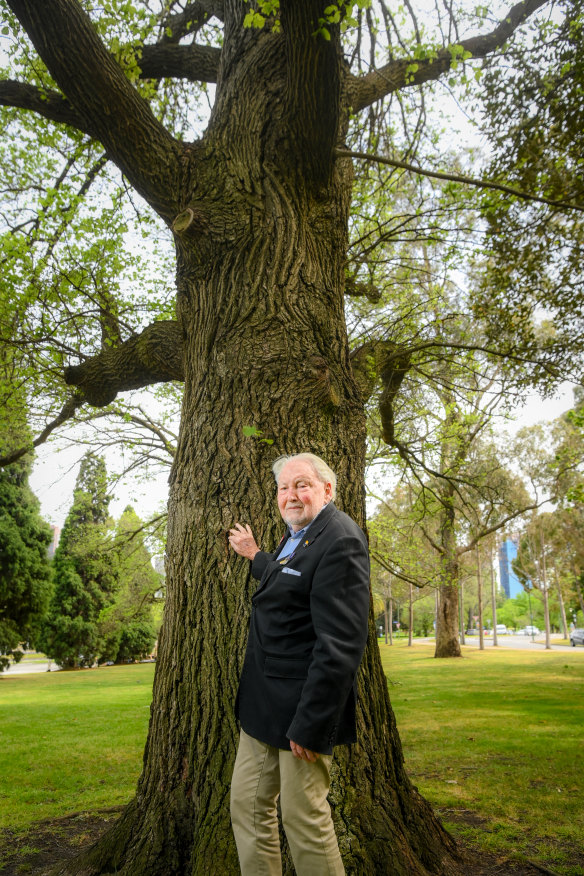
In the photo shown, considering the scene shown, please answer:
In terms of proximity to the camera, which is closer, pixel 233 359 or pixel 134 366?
pixel 233 359

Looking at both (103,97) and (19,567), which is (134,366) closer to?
(103,97)

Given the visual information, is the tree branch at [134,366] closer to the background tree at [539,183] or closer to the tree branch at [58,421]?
the tree branch at [58,421]

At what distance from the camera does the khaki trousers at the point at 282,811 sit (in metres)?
2.09

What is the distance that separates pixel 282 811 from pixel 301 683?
0.46 meters

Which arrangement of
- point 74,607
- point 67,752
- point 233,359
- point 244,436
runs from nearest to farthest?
point 244,436 < point 233,359 < point 67,752 < point 74,607

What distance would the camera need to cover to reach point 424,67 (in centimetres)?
599

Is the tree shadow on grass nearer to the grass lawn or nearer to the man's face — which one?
the grass lawn

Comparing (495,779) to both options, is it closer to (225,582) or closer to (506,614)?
(225,582)

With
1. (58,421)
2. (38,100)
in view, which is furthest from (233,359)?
(58,421)

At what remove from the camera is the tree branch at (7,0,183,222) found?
3801mm

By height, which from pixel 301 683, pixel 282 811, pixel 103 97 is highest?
pixel 103 97

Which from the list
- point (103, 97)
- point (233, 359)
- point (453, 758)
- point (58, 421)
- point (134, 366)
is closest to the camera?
point (233, 359)

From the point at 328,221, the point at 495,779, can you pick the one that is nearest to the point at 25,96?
the point at 328,221

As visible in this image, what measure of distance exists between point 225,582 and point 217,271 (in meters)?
2.21
